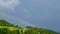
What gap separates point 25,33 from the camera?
56.0 meters

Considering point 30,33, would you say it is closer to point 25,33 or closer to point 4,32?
point 25,33

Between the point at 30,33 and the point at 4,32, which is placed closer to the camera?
the point at 4,32

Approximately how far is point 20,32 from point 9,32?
3408 mm

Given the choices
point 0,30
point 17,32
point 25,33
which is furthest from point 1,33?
point 25,33

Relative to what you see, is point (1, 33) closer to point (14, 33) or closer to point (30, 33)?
point (14, 33)

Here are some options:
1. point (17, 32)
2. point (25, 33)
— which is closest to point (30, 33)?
point (25, 33)

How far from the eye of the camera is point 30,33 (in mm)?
57844

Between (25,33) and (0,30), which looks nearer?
(0,30)

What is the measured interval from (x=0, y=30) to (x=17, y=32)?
5130 mm

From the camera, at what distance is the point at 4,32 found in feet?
174

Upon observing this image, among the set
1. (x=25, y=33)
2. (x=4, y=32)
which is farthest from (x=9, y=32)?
(x=25, y=33)

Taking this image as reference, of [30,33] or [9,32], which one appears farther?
[30,33]

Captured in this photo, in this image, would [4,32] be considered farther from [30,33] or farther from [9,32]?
[30,33]

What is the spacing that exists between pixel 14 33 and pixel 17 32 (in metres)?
0.93
